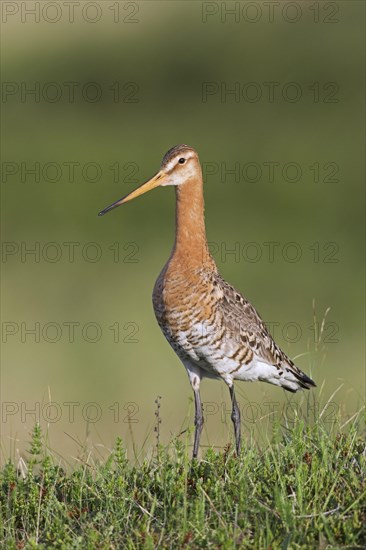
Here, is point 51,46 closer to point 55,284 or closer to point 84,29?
point 84,29

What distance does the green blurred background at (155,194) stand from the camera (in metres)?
13.6

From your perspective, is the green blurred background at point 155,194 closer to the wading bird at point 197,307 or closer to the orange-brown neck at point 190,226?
the wading bird at point 197,307

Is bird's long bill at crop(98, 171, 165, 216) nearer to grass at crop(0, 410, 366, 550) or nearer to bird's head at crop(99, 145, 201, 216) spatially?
bird's head at crop(99, 145, 201, 216)

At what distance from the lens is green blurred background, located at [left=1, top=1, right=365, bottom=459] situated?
1360 centimetres

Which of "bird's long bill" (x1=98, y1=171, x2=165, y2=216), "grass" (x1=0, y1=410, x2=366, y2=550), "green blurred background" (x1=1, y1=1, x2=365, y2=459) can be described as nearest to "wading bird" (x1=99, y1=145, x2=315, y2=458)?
"bird's long bill" (x1=98, y1=171, x2=165, y2=216)

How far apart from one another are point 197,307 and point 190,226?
538 mm

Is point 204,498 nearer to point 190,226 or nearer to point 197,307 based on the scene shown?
point 197,307

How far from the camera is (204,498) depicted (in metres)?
5.32

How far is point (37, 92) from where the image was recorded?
21781mm

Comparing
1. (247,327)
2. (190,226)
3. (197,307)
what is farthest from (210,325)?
(190,226)

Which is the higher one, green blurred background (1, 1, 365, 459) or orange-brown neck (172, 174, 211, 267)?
green blurred background (1, 1, 365, 459)

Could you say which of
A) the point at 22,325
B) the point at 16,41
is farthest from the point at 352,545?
the point at 16,41

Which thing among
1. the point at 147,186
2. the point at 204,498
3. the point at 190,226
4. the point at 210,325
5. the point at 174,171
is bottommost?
the point at 204,498

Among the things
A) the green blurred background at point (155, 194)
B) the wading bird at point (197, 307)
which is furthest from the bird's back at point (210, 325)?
the green blurred background at point (155, 194)
